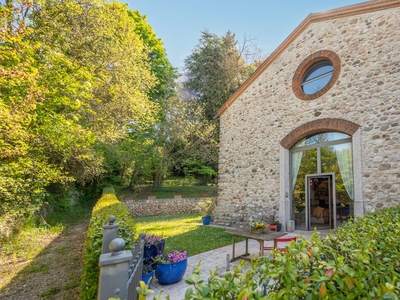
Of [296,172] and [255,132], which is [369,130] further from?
[255,132]

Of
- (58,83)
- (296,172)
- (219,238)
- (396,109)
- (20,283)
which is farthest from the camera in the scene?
(296,172)

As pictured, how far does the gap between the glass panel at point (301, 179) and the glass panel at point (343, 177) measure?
23.2 inches

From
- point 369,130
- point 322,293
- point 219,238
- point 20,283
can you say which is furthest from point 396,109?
point 20,283

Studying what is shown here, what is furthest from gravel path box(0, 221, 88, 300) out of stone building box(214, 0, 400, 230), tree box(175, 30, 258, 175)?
tree box(175, 30, 258, 175)

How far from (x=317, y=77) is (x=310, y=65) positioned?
537mm

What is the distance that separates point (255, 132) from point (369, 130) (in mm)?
3985

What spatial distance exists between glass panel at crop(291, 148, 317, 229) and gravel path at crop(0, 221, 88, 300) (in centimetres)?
712

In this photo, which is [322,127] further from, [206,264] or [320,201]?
[206,264]

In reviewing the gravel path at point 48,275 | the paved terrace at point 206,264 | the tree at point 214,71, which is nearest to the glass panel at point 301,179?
the paved terrace at point 206,264

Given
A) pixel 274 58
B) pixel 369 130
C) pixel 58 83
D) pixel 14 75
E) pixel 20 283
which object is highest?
pixel 274 58

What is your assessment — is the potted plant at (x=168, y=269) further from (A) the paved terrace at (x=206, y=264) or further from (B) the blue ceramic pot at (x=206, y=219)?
(B) the blue ceramic pot at (x=206, y=219)

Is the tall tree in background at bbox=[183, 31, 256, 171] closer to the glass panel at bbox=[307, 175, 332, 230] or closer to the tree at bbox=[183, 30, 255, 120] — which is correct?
the tree at bbox=[183, 30, 255, 120]

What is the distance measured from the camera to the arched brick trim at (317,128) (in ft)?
21.9

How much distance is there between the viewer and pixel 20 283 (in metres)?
4.48
